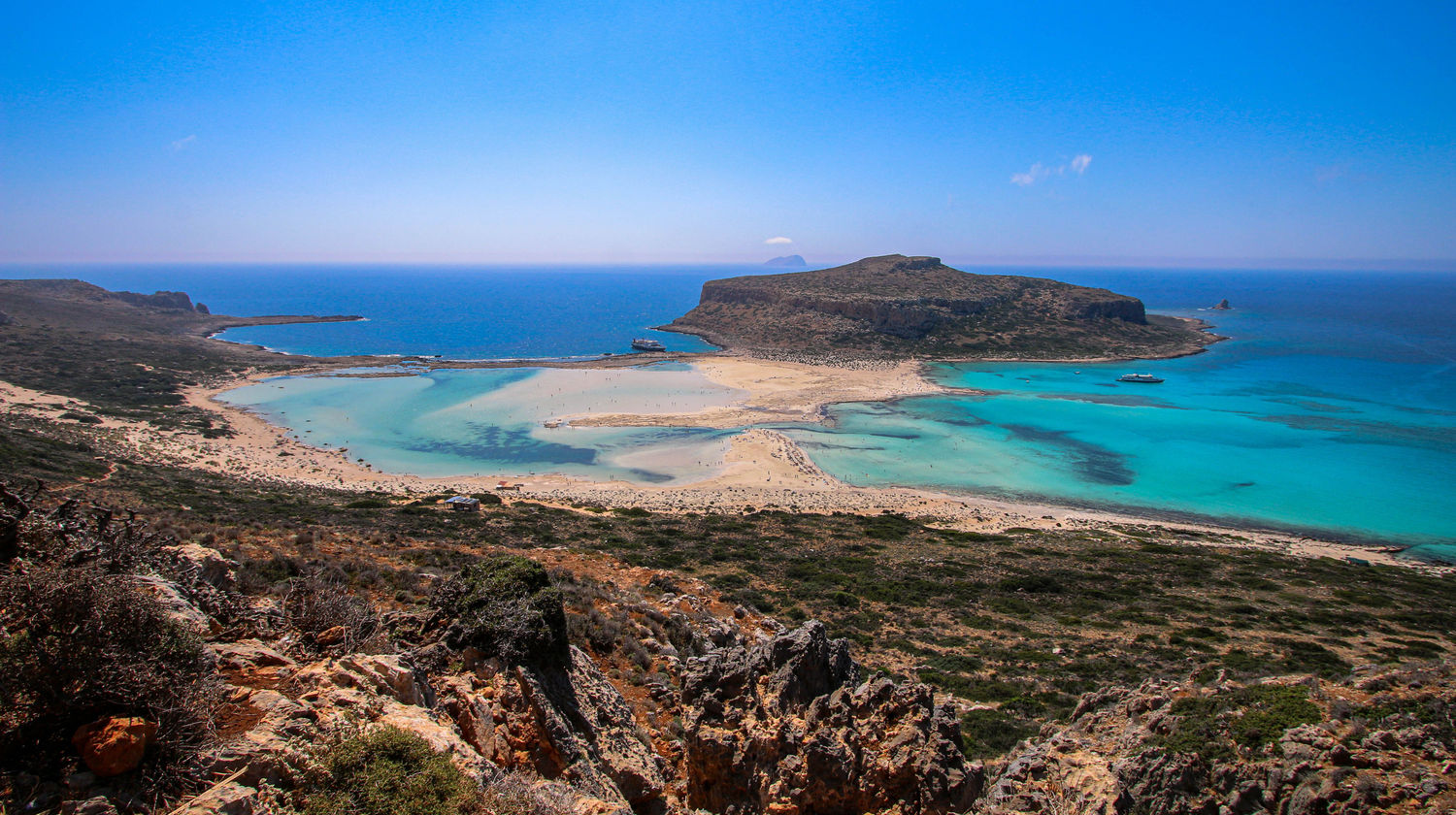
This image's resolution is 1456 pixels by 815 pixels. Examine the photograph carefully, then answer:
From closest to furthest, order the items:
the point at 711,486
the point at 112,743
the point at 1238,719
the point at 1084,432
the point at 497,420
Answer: the point at 112,743 → the point at 1238,719 → the point at 711,486 → the point at 1084,432 → the point at 497,420

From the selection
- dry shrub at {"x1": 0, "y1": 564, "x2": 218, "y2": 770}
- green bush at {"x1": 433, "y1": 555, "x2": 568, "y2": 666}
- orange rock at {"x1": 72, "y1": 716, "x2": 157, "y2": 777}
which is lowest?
green bush at {"x1": 433, "y1": 555, "x2": 568, "y2": 666}

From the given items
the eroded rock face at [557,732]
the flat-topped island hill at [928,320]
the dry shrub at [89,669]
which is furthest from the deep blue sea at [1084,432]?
the dry shrub at [89,669]

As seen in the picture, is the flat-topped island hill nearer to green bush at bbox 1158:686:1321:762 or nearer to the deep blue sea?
the deep blue sea

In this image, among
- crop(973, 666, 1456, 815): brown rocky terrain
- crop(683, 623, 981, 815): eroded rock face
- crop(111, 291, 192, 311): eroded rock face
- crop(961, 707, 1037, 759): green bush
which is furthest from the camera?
crop(111, 291, 192, 311): eroded rock face

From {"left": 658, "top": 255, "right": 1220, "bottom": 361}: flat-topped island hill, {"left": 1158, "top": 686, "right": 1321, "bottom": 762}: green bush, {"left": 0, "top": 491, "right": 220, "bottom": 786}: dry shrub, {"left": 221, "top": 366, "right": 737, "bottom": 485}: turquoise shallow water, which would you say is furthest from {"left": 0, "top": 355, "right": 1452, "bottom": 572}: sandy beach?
{"left": 658, "top": 255, "right": 1220, "bottom": 361}: flat-topped island hill

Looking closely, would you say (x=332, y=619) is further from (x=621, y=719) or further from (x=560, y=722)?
(x=621, y=719)

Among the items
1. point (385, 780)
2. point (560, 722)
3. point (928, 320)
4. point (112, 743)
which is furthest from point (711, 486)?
point (928, 320)

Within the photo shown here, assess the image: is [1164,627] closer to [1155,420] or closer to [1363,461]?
[1363,461]
